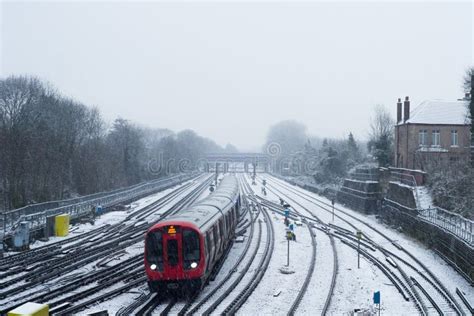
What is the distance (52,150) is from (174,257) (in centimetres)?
2940

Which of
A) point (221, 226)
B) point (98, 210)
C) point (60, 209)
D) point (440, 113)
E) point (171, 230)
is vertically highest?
point (440, 113)

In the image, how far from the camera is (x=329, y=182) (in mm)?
63375

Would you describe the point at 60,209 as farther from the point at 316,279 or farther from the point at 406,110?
the point at 406,110

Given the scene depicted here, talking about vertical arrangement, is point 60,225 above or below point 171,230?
below

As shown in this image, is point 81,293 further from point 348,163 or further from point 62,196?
point 348,163

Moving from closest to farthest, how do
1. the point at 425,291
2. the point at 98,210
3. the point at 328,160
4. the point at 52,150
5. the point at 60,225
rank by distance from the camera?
1. the point at 425,291
2. the point at 60,225
3. the point at 98,210
4. the point at 52,150
5. the point at 328,160

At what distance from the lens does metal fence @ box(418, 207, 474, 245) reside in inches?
754

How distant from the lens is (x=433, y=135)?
37.4m

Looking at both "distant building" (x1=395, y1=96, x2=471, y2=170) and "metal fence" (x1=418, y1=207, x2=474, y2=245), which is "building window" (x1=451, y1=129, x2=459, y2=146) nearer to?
"distant building" (x1=395, y1=96, x2=471, y2=170)

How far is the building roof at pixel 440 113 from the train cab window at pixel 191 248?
28.6 m

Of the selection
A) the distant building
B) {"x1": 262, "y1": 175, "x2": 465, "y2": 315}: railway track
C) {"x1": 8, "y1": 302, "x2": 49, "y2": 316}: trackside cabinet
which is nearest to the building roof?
the distant building

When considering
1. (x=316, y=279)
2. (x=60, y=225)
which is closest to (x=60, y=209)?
(x=60, y=225)

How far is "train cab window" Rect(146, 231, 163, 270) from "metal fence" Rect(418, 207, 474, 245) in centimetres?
1285

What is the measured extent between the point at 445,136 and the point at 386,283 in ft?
81.4
